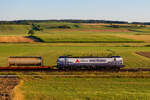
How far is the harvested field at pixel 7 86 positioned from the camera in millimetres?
24722

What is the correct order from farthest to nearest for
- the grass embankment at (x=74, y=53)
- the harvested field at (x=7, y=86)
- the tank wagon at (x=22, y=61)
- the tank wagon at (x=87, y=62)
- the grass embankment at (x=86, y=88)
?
the grass embankment at (x=74, y=53) < the tank wagon at (x=22, y=61) < the tank wagon at (x=87, y=62) < the grass embankment at (x=86, y=88) < the harvested field at (x=7, y=86)

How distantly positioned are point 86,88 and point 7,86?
11819 millimetres

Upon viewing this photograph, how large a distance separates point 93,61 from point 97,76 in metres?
3.57

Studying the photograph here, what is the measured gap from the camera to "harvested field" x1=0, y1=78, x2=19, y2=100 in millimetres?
24722

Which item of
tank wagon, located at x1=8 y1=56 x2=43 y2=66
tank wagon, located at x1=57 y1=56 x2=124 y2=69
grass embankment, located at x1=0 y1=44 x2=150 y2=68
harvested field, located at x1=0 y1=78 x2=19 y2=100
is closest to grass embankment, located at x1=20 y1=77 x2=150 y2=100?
harvested field, located at x1=0 y1=78 x2=19 y2=100

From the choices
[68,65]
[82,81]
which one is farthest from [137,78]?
[68,65]

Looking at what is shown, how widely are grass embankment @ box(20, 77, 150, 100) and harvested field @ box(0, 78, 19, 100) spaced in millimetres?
1615

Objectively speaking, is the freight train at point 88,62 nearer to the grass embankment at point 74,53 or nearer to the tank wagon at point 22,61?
the tank wagon at point 22,61

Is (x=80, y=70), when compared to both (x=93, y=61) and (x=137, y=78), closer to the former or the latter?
(x=93, y=61)

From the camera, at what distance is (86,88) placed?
2794 cm

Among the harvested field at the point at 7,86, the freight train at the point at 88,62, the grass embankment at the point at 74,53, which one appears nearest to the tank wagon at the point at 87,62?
the freight train at the point at 88,62

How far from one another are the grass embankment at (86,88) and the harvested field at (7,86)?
1.61m

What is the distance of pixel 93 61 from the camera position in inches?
1451

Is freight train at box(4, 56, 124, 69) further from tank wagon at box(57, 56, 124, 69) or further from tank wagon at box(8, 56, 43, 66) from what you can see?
tank wagon at box(8, 56, 43, 66)
